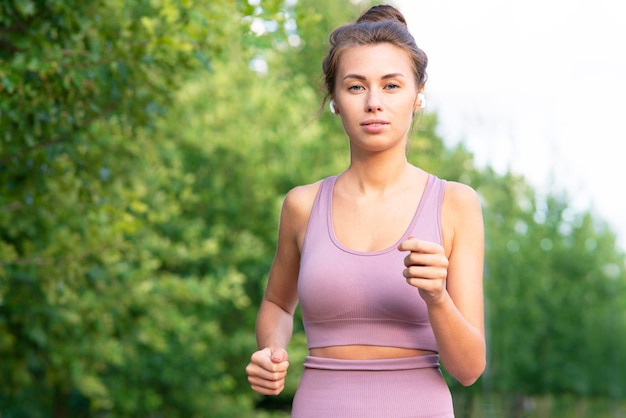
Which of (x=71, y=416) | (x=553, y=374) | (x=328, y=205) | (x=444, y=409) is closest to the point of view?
(x=444, y=409)

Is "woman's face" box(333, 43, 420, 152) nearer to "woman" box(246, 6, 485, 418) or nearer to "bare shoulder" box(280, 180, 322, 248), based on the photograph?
"woman" box(246, 6, 485, 418)

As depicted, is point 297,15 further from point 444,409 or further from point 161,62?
point 444,409

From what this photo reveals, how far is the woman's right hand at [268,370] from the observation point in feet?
7.54

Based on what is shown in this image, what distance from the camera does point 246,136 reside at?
18.6 m

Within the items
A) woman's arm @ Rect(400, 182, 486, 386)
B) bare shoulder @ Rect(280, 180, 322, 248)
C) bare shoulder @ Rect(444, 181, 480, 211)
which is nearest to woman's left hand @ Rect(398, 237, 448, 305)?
woman's arm @ Rect(400, 182, 486, 386)

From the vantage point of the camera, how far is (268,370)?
230 centimetres

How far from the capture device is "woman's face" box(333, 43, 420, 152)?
2.38 m

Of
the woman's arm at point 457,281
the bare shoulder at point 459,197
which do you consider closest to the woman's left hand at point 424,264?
the woman's arm at point 457,281

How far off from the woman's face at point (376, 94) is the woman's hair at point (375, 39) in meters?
0.02

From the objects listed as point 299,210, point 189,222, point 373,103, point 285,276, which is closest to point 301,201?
point 299,210

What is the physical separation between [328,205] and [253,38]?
3.56 metres

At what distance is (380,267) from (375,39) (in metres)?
0.56

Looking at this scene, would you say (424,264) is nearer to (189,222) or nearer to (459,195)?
(459,195)

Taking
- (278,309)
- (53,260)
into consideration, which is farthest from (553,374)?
(278,309)
